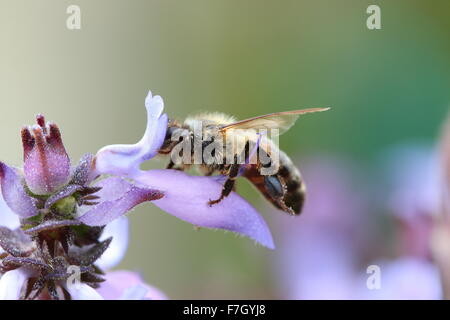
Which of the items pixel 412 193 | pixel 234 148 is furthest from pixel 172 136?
pixel 412 193

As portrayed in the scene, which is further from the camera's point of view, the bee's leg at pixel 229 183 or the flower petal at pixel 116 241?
the flower petal at pixel 116 241

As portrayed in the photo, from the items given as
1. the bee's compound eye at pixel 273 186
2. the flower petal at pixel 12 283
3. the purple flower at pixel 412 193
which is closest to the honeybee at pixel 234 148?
the bee's compound eye at pixel 273 186

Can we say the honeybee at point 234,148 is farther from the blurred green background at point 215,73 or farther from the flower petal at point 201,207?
the blurred green background at point 215,73

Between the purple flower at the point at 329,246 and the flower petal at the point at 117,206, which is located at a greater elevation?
the flower petal at the point at 117,206

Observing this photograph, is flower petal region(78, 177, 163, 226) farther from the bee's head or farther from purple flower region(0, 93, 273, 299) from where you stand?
the bee's head

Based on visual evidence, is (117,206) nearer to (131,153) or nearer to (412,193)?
(131,153)

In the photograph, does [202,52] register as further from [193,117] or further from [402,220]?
[193,117]

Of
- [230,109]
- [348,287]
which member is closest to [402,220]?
[348,287]
